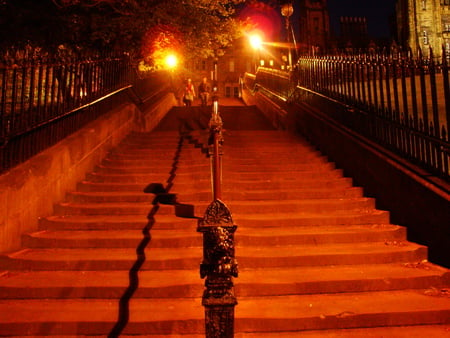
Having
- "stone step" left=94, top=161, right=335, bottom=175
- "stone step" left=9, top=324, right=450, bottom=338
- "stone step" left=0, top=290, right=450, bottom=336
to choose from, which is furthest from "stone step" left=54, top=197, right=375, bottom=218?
"stone step" left=9, top=324, right=450, bottom=338

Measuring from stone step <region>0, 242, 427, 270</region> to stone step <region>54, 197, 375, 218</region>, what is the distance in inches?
42.2

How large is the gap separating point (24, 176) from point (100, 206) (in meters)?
1.31

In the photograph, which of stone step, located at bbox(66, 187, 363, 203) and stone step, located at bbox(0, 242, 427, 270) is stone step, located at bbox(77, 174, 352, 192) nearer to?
stone step, located at bbox(66, 187, 363, 203)

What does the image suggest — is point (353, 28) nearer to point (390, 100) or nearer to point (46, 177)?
point (390, 100)

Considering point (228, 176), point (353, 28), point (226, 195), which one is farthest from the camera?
point (353, 28)

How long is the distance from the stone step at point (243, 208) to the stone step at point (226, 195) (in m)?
0.23

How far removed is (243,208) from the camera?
6.82 m

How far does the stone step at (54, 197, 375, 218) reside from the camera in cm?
678

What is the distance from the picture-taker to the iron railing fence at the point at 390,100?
5844 mm

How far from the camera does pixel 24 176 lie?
5.96 m

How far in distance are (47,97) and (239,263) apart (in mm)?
4317

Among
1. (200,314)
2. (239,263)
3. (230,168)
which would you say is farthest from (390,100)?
(200,314)

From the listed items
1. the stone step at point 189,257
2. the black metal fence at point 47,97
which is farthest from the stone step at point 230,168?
the stone step at point 189,257

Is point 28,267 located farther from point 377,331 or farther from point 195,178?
point 377,331
